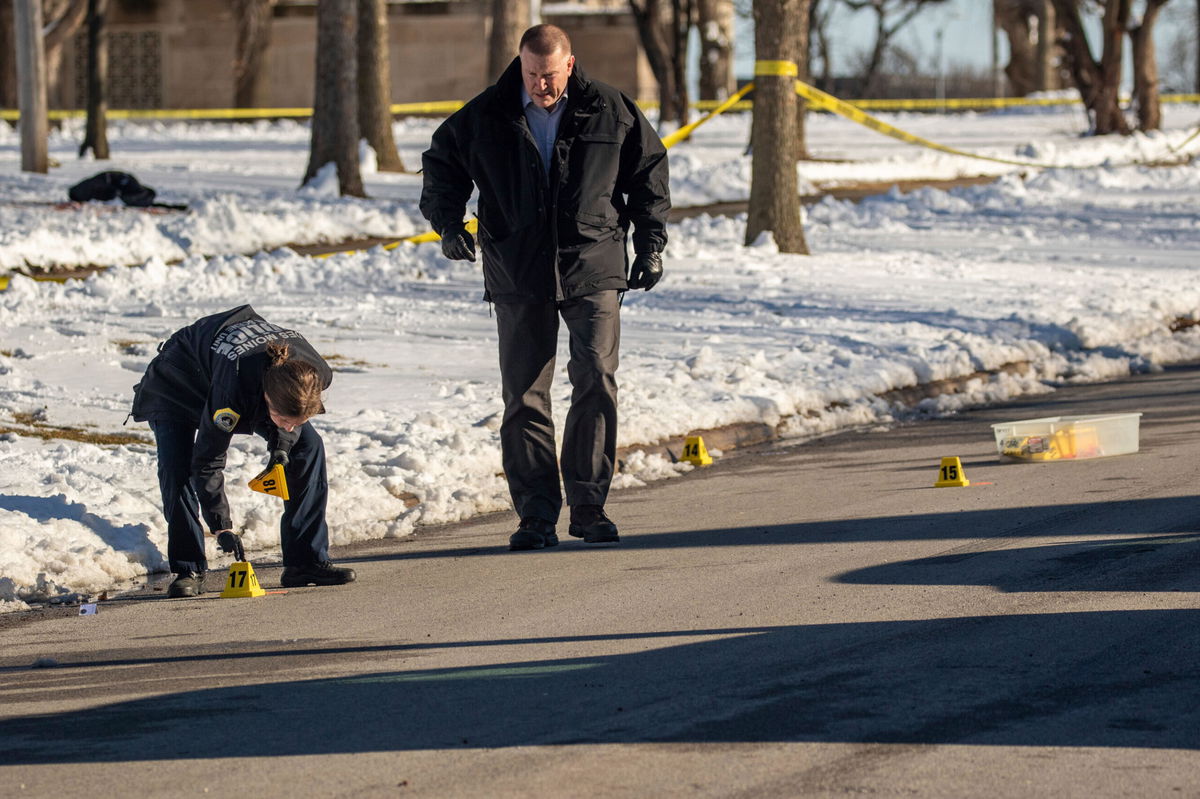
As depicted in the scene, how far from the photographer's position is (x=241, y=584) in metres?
6.89

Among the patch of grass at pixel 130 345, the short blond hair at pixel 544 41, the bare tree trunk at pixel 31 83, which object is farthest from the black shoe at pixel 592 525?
the bare tree trunk at pixel 31 83

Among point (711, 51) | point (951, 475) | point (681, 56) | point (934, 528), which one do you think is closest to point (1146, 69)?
point (681, 56)

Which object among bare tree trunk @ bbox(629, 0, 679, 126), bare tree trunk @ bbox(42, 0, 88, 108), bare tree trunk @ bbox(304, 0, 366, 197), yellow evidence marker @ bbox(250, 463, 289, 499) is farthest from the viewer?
bare tree trunk @ bbox(42, 0, 88, 108)

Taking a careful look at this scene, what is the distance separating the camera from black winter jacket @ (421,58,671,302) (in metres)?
7.56

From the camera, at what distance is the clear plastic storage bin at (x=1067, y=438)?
910cm

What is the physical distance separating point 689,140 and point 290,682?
32.8 meters

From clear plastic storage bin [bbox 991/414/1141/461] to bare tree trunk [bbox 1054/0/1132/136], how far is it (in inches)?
1077

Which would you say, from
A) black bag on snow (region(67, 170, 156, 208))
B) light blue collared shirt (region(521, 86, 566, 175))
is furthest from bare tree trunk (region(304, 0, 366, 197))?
light blue collared shirt (region(521, 86, 566, 175))

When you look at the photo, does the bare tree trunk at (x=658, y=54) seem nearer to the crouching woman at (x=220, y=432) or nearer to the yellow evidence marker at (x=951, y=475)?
the yellow evidence marker at (x=951, y=475)

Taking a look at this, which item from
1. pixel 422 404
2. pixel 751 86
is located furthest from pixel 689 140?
pixel 422 404

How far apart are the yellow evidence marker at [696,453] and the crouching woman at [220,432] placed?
315cm

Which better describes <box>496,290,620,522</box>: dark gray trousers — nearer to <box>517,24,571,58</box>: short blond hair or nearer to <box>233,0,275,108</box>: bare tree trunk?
<box>517,24,571,58</box>: short blond hair

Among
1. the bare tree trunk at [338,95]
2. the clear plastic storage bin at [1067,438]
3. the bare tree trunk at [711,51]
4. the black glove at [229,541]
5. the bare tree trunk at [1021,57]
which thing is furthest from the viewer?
the bare tree trunk at [1021,57]

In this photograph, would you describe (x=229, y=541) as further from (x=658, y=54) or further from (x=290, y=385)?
(x=658, y=54)
